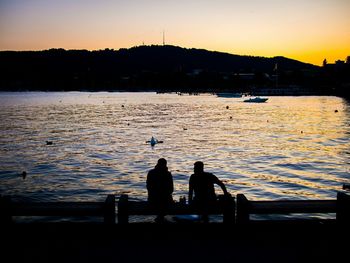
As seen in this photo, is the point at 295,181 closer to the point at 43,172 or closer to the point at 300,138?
the point at 43,172

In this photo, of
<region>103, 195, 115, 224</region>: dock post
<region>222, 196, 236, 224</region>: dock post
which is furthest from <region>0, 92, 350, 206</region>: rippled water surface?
<region>103, 195, 115, 224</region>: dock post

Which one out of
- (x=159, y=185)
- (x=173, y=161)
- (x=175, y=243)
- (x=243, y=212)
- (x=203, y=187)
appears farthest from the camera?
(x=173, y=161)

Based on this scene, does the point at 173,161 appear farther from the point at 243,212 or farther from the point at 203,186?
the point at 243,212

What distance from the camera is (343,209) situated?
853 cm

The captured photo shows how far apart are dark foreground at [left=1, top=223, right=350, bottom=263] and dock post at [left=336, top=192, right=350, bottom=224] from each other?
16cm

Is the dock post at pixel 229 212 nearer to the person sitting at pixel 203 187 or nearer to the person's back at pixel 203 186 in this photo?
the person sitting at pixel 203 187

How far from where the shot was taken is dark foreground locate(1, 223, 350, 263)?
24.5ft

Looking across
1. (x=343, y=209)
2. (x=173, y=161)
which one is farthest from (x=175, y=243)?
(x=173, y=161)

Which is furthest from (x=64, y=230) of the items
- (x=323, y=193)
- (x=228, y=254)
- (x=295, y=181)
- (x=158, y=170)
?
(x=295, y=181)

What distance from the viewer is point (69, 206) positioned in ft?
29.2

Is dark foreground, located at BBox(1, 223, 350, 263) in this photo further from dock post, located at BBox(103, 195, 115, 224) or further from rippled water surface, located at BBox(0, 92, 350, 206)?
rippled water surface, located at BBox(0, 92, 350, 206)

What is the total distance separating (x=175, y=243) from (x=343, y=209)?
12.3 feet

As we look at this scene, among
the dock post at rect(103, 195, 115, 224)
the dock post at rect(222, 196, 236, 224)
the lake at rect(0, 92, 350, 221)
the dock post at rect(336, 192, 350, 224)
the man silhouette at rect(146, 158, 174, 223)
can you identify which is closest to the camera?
the dock post at rect(336, 192, 350, 224)

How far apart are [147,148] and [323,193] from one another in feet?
75.9
